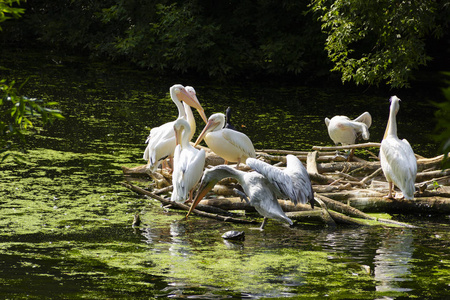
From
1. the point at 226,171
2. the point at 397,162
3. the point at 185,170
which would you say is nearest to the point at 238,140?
the point at 185,170

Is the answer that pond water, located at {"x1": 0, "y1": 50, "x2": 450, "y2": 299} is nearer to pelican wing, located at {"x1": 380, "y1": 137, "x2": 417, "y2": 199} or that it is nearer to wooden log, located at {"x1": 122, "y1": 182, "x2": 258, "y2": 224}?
wooden log, located at {"x1": 122, "y1": 182, "x2": 258, "y2": 224}

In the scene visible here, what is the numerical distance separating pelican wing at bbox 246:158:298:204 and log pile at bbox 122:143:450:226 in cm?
72

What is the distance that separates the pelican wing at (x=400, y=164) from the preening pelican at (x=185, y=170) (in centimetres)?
208

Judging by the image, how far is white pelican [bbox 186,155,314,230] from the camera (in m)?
6.35

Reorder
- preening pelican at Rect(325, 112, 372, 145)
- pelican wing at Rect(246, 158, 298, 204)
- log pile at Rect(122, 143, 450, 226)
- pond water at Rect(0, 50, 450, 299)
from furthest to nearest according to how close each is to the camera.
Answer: preening pelican at Rect(325, 112, 372, 145) < log pile at Rect(122, 143, 450, 226) < pelican wing at Rect(246, 158, 298, 204) < pond water at Rect(0, 50, 450, 299)

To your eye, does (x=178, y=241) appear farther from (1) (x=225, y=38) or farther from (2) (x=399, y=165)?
(1) (x=225, y=38)

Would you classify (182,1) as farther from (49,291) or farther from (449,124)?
(449,124)

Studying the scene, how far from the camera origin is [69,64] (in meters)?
20.9

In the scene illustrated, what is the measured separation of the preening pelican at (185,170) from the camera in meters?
6.91

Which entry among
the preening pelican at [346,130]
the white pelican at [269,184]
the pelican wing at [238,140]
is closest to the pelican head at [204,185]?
the white pelican at [269,184]

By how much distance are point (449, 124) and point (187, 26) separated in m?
17.5

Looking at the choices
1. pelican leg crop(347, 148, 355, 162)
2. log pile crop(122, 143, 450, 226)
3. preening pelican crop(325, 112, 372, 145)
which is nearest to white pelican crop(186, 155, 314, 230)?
log pile crop(122, 143, 450, 226)

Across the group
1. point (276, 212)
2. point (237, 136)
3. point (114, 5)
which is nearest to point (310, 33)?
point (114, 5)

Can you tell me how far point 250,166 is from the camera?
650 centimetres
